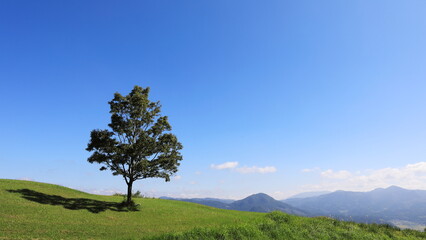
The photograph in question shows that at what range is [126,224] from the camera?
101ft

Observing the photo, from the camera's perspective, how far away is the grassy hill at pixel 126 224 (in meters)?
20.2

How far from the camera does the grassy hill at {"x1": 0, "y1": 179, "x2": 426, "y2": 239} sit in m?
20.2

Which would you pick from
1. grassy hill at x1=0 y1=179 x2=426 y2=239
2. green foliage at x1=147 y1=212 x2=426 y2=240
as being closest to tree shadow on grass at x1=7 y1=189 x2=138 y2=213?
grassy hill at x1=0 y1=179 x2=426 y2=239

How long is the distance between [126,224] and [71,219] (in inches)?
249

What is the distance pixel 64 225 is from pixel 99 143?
676 inches

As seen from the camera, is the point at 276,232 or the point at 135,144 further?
the point at 135,144

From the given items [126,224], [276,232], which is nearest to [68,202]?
[126,224]

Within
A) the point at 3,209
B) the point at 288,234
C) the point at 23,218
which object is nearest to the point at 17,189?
the point at 3,209

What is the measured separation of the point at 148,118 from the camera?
4534 centimetres

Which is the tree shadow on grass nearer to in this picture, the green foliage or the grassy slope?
the grassy slope

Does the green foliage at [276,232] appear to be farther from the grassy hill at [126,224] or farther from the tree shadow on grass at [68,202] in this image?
the tree shadow on grass at [68,202]

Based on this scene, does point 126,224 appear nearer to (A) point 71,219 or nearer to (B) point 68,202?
(A) point 71,219

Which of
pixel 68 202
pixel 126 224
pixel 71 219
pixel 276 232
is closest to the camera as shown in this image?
pixel 276 232

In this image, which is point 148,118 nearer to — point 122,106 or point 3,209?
point 122,106
